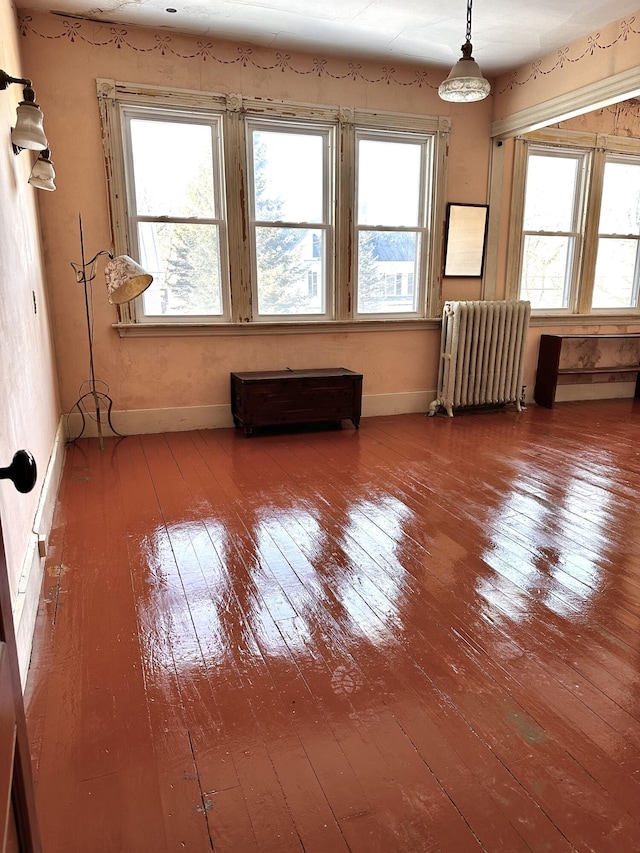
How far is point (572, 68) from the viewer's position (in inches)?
182

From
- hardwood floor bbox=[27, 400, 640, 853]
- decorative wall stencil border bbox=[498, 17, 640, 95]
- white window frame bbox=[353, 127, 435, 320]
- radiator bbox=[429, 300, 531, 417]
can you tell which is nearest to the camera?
hardwood floor bbox=[27, 400, 640, 853]

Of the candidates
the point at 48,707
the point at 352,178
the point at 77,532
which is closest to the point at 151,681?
the point at 48,707

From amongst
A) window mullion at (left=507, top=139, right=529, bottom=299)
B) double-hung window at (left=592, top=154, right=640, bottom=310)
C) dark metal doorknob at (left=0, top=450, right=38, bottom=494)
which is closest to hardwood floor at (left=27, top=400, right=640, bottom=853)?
dark metal doorknob at (left=0, top=450, right=38, bottom=494)

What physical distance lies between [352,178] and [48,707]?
474 centimetres

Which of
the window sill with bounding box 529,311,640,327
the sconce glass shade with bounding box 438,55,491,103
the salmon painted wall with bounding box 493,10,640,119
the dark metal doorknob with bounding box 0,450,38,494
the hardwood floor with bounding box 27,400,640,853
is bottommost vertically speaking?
the hardwood floor with bounding box 27,400,640,853

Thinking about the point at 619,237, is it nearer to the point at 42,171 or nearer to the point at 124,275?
the point at 124,275

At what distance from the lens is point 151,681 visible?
1.86m

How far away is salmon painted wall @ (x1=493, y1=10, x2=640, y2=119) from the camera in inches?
163

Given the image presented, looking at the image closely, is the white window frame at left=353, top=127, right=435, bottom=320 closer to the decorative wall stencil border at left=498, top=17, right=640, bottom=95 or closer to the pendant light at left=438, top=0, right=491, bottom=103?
the decorative wall stencil border at left=498, top=17, right=640, bottom=95

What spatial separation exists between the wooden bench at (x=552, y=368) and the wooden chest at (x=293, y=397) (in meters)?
2.40

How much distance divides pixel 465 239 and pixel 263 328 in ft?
7.32

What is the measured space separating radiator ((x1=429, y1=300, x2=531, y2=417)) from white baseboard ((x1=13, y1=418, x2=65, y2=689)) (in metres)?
3.74

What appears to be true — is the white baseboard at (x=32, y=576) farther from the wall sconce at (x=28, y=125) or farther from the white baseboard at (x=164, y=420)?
the wall sconce at (x=28, y=125)

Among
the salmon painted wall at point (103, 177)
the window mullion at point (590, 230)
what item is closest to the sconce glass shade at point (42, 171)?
the salmon painted wall at point (103, 177)
